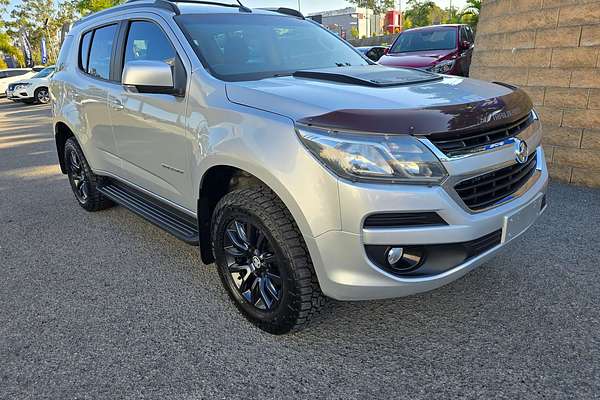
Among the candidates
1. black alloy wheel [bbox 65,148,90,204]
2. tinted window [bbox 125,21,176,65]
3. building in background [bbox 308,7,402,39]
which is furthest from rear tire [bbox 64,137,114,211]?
building in background [bbox 308,7,402,39]

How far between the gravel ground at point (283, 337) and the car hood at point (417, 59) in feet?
19.7

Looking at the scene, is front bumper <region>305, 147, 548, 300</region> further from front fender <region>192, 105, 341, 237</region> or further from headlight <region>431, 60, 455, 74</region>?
headlight <region>431, 60, 455, 74</region>

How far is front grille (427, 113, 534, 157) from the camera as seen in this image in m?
2.07

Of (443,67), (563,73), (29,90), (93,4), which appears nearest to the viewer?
(563,73)

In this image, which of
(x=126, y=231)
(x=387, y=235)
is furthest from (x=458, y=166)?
(x=126, y=231)

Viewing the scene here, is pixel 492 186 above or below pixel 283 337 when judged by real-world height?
above

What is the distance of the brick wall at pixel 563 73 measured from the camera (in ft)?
15.8

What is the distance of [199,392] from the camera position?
85.9 inches

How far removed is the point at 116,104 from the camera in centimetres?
359

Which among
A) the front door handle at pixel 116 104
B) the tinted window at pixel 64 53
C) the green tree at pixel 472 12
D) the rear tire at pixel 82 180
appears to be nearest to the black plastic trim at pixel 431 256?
the front door handle at pixel 116 104

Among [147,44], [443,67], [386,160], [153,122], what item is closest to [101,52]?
[147,44]

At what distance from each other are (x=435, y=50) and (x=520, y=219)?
8.36 metres

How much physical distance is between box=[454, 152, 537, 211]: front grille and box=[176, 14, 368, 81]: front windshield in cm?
137

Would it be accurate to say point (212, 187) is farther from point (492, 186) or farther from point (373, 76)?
point (492, 186)
